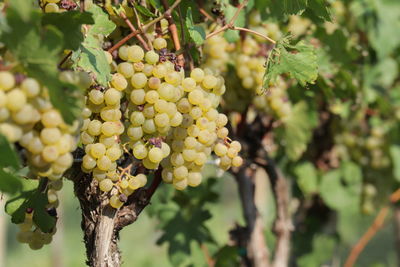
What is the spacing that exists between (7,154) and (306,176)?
191cm

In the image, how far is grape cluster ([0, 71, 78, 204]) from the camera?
30.7 inches

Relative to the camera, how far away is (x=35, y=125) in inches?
34.1

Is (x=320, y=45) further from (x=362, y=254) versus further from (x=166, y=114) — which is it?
(x=362, y=254)

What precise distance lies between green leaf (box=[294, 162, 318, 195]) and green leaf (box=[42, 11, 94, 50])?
5.84ft

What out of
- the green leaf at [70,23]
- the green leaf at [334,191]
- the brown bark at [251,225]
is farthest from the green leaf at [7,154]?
the green leaf at [334,191]

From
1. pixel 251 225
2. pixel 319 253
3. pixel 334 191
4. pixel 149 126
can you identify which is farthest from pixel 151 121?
pixel 319 253

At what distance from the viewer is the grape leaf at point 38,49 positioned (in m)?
0.79

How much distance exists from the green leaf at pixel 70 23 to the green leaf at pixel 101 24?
0.78ft

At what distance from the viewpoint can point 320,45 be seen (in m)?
2.21

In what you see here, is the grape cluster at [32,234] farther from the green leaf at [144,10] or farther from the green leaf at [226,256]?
the green leaf at [226,256]

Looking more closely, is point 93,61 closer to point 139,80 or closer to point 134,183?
point 139,80

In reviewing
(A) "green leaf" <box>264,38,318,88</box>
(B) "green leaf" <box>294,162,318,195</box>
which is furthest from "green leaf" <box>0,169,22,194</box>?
(B) "green leaf" <box>294,162,318,195</box>

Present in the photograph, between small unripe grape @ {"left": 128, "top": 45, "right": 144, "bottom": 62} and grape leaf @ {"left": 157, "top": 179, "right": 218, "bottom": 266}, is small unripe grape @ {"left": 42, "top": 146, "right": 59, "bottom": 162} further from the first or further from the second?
grape leaf @ {"left": 157, "top": 179, "right": 218, "bottom": 266}

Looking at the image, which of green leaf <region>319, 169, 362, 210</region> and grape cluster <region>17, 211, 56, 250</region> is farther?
green leaf <region>319, 169, 362, 210</region>
